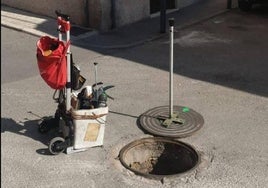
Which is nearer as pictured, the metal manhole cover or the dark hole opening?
the dark hole opening

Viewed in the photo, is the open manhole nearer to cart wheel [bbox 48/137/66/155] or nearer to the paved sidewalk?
cart wheel [bbox 48/137/66/155]

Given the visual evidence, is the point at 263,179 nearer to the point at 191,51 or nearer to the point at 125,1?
the point at 191,51

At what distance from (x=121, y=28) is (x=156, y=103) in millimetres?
4383

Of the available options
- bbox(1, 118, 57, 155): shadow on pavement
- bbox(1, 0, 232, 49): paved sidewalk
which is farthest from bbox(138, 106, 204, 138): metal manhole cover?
bbox(1, 0, 232, 49): paved sidewalk

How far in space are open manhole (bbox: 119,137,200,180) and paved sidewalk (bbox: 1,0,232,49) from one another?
421cm

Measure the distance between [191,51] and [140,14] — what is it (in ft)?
8.73

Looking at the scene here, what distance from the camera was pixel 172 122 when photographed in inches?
244

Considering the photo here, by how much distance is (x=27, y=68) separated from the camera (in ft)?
27.7

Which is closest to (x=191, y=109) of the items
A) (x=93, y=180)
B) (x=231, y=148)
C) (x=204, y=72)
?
(x=231, y=148)

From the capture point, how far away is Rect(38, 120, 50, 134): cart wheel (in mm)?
5969

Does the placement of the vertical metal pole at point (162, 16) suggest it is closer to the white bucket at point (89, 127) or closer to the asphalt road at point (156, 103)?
the asphalt road at point (156, 103)

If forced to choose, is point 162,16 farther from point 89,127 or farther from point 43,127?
point 89,127

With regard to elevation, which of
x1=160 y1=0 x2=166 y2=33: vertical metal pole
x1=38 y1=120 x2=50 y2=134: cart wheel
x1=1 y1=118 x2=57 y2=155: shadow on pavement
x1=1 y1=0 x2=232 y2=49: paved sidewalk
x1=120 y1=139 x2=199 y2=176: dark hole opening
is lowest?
x1=120 y1=139 x2=199 y2=176: dark hole opening

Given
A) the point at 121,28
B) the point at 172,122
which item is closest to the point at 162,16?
the point at 121,28
